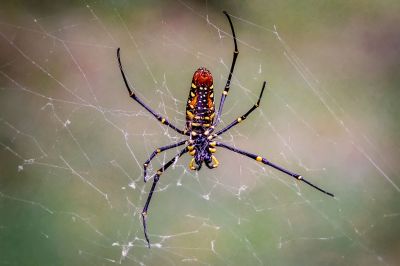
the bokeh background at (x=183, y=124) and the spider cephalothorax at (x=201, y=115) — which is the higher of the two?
the bokeh background at (x=183, y=124)

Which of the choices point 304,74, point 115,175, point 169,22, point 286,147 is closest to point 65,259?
point 115,175

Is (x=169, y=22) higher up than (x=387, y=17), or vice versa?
(x=387, y=17)

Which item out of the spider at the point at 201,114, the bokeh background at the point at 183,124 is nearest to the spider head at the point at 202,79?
the spider at the point at 201,114

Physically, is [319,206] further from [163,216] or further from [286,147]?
[163,216]

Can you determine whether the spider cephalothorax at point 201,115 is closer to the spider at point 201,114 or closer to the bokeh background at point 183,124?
the spider at point 201,114

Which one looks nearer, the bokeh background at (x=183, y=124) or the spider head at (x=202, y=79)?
the spider head at (x=202, y=79)
